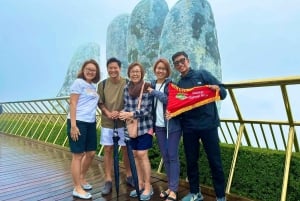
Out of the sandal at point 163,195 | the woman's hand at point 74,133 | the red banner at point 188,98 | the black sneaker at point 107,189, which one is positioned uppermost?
the red banner at point 188,98

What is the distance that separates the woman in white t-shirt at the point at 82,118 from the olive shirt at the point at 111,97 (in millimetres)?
113

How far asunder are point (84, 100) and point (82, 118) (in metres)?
0.17

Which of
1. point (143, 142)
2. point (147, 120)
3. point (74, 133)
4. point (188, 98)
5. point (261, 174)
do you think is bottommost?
point (261, 174)

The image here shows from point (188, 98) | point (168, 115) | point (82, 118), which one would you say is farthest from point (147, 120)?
point (82, 118)

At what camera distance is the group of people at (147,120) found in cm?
275

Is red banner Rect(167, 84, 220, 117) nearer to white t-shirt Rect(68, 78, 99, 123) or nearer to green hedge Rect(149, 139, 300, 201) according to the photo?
white t-shirt Rect(68, 78, 99, 123)

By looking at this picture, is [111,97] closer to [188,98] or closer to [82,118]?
[82,118]

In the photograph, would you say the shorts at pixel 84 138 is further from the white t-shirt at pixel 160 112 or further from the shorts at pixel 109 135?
the white t-shirt at pixel 160 112

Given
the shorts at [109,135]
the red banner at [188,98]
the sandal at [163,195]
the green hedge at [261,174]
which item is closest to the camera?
the red banner at [188,98]

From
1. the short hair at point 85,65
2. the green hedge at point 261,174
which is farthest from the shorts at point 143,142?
the green hedge at point 261,174

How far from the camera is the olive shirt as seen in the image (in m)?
3.15

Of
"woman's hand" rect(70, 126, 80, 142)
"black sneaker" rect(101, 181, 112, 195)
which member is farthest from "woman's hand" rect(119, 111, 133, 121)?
"black sneaker" rect(101, 181, 112, 195)

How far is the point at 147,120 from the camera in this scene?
296 centimetres

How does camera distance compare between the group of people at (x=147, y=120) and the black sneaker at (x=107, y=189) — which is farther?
the black sneaker at (x=107, y=189)
